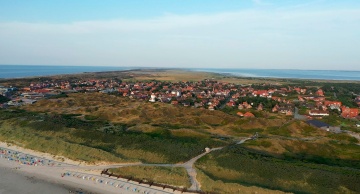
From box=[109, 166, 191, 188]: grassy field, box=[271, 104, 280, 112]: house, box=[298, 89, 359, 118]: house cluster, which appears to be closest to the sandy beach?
box=[109, 166, 191, 188]: grassy field

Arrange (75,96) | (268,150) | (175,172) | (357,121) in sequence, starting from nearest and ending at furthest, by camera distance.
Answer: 1. (175,172)
2. (268,150)
3. (357,121)
4. (75,96)

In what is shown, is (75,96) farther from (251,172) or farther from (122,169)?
(251,172)

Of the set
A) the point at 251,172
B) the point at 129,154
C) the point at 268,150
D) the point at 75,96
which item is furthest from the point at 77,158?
the point at 75,96

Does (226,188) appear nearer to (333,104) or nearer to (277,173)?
(277,173)

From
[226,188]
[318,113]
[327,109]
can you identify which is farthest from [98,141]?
[327,109]

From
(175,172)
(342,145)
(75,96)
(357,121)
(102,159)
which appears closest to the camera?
(175,172)

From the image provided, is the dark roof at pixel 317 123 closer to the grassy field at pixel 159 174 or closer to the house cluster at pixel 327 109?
the house cluster at pixel 327 109

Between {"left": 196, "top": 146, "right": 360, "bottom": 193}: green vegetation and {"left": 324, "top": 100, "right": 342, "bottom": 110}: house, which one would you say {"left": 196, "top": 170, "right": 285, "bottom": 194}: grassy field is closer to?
{"left": 196, "top": 146, "right": 360, "bottom": 193}: green vegetation
